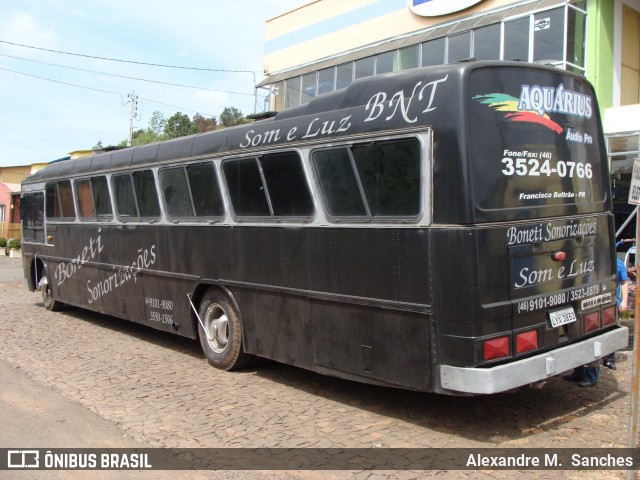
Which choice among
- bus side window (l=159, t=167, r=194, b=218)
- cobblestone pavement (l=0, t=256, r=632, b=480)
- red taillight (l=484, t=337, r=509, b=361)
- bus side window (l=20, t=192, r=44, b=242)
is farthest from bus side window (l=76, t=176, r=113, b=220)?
red taillight (l=484, t=337, r=509, b=361)

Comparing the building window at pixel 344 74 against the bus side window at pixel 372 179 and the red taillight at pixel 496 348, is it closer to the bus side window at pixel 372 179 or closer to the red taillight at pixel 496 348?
the bus side window at pixel 372 179

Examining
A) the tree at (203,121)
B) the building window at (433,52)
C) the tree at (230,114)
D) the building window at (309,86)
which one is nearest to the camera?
the building window at (433,52)

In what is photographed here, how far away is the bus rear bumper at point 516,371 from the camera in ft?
14.2

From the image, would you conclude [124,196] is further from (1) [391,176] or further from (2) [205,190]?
(1) [391,176]

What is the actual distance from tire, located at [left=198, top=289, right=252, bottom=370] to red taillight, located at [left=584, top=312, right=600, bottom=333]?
365 centimetres

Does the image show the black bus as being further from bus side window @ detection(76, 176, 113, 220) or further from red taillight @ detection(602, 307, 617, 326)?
bus side window @ detection(76, 176, 113, 220)

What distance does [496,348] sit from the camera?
4.46 m

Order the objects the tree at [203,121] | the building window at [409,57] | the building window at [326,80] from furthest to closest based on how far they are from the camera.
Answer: the tree at [203,121] < the building window at [326,80] < the building window at [409,57]

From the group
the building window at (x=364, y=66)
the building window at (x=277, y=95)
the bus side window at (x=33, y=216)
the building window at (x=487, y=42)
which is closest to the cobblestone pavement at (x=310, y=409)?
the bus side window at (x=33, y=216)

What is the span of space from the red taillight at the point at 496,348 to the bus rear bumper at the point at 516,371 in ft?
0.29

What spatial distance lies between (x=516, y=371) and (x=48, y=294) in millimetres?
10200

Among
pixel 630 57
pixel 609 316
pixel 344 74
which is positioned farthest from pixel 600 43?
pixel 609 316

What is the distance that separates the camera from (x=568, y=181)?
5293 mm

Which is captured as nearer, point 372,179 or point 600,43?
point 372,179
